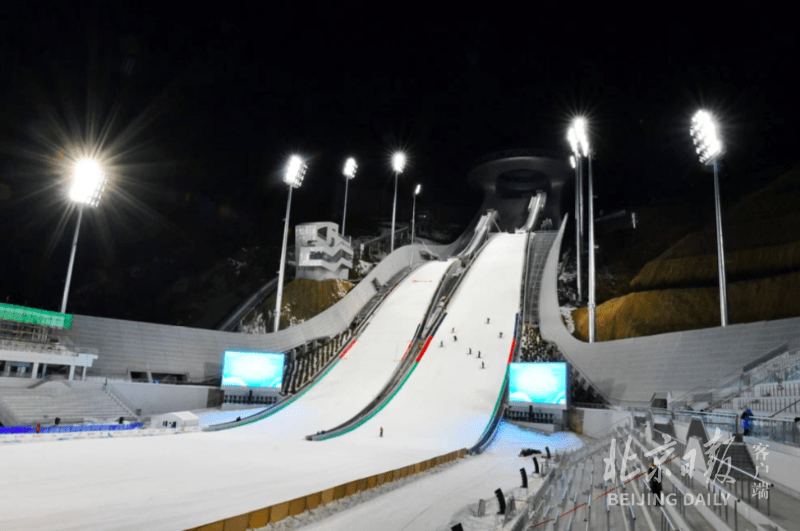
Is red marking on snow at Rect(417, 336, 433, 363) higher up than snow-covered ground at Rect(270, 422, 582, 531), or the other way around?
red marking on snow at Rect(417, 336, 433, 363)

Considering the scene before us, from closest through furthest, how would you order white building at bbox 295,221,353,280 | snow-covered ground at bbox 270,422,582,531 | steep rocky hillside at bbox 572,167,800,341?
snow-covered ground at bbox 270,422,582,531 < steep rocky hillside at bbox 572,167,800,341 < white building at bbox 295,221,353,280

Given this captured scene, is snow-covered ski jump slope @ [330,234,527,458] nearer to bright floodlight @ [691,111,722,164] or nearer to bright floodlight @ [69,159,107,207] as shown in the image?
bright floodlight @ [691,111,722,164]

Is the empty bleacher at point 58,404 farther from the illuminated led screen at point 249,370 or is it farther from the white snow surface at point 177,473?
the illuminated led screen at point 249,370

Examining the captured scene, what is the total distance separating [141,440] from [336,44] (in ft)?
112

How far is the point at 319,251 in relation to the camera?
27.7m

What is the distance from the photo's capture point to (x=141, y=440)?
1332 cm

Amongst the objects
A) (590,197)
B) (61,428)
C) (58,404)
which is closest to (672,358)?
(590,197)

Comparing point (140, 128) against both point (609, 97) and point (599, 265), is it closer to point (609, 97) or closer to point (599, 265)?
point (599, 265)

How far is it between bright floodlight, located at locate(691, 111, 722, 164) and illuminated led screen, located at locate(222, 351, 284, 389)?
17.5 metres

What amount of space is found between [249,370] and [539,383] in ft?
37.3

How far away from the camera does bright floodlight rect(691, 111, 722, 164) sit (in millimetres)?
15781

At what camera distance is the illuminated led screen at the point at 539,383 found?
1811cm

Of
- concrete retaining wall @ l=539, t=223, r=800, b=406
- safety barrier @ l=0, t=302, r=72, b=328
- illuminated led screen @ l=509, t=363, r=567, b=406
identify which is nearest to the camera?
concrete retaining wall @ l=539, t=223, r=800, b=406

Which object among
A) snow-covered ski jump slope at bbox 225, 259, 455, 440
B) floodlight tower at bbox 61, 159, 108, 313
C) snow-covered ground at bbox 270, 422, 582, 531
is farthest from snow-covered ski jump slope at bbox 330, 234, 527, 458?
floodlight tower at bbox 61, 159, 108, 313
